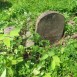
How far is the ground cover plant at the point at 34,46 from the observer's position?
3.29 metres

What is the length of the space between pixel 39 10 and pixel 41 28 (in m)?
1.95

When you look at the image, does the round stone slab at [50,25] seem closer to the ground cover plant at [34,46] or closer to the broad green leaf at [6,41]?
the ground cover plant at [34,46]

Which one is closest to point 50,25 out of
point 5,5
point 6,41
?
point 5,5

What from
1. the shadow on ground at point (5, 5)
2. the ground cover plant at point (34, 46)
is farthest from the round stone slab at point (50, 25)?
the shadow on ground at point (5, 5)

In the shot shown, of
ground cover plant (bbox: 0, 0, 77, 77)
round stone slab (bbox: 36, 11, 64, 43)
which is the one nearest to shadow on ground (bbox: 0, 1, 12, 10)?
ground cover plant (bbox: 0, 0, 77, 77)

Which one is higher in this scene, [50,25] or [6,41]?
[6,41]

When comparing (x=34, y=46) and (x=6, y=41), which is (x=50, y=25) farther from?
(x=6, y=41)

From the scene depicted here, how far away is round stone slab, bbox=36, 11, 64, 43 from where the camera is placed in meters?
5.31

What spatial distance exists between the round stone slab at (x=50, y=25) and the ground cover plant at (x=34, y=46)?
0.18m

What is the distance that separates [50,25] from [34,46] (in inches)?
37.4

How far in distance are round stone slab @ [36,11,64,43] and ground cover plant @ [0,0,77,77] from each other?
177 mm

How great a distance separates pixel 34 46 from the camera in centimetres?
475

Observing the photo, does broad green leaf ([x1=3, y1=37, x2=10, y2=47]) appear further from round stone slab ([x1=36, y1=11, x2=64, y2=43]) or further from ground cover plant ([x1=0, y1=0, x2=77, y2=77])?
round stone slab ([x1=36, y1=11, x2=64, y2=43])

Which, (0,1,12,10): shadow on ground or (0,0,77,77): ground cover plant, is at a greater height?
(0,1,12,10): shadow on ground
